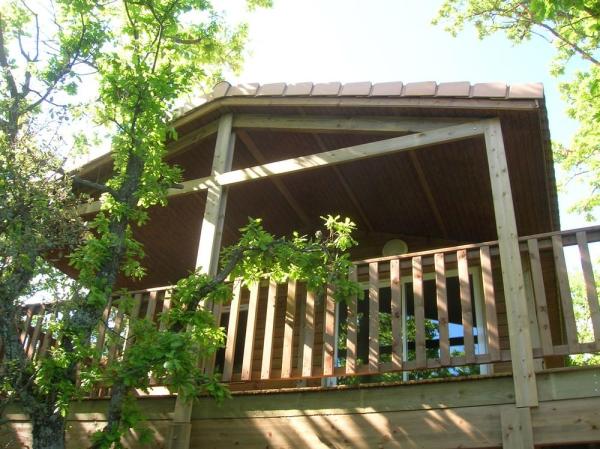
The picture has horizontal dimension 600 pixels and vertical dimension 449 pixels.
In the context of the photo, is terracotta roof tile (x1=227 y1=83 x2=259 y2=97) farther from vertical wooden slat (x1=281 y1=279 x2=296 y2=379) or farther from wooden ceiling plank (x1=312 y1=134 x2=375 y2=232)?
Result: vertical wooden slat (x1=281 y1=279 x2=296 y2=379)

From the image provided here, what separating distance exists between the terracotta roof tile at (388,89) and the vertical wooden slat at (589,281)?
220 centimetres

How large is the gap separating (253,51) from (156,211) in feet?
36.3

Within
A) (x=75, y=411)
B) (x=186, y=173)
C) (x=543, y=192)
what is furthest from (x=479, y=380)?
(x=186, y=173)

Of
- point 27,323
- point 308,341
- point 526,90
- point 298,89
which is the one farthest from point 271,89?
point 27,323

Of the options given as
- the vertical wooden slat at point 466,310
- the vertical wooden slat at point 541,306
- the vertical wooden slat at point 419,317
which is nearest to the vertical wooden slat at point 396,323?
the vertical wooden slat at point 419,317

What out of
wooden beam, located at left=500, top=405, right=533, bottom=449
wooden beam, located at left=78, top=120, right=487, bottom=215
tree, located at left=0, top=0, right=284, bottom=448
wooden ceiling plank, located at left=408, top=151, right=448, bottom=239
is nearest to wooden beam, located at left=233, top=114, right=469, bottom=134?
wooden beam, located at left=78, top=120, right=487, bottom=215

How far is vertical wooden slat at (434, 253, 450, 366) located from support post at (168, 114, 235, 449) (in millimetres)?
2121

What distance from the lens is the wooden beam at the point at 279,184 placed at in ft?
24.7

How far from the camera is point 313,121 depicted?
6641 mm

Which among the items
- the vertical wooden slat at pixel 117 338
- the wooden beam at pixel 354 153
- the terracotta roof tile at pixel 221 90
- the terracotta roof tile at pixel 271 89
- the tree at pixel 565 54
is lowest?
the vertical wooden slat at pixel 117 338

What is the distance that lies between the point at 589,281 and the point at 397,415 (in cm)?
182

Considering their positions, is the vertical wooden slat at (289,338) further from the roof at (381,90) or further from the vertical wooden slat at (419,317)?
the roof at (381,90)

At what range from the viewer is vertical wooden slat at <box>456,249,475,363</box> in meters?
4.73

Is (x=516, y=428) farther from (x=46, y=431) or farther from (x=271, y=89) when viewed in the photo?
(x=271, y=89)
